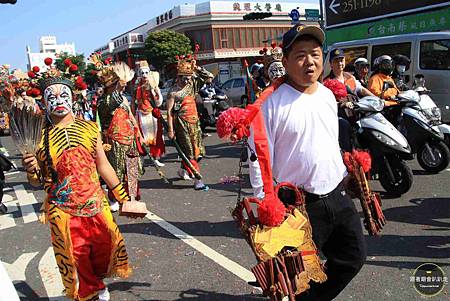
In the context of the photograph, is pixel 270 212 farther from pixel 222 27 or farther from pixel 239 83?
pixel 222 27

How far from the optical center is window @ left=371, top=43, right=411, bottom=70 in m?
9.36

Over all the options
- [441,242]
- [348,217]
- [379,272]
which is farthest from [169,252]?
[441,242]

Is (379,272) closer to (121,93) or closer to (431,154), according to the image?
(431,154)

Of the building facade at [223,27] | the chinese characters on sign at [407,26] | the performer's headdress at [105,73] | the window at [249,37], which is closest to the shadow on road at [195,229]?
the performer's headdress at [105,73]

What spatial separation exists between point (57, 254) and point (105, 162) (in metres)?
0.72

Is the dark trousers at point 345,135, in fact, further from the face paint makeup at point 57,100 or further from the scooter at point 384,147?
the face paint makeup at point 57,100

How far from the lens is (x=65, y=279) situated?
290cm

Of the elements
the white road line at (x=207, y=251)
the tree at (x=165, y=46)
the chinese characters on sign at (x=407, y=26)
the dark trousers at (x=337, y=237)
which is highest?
the tree at (x=165, y=46)

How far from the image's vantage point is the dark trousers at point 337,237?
2434 millimetres

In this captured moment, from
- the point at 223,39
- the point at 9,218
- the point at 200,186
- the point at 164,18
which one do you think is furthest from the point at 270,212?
the point at 164,18

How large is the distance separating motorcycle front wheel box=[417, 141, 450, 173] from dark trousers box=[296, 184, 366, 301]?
14.1 ft

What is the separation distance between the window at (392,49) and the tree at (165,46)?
1372 inches

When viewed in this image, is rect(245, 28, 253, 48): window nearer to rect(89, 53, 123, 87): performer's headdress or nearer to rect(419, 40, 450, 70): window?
rect(419, 40, 450, 70): window

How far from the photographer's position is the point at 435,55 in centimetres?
890
